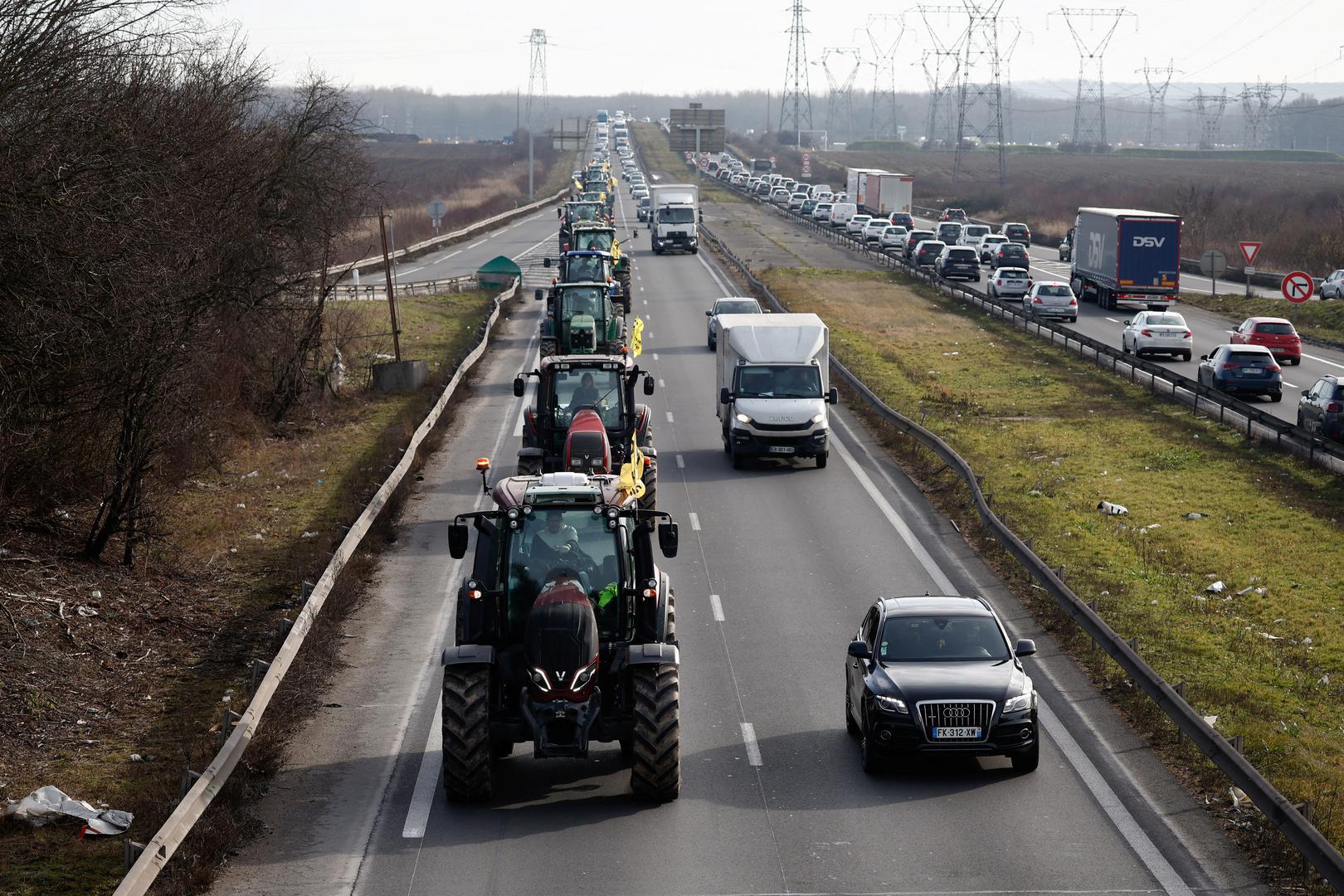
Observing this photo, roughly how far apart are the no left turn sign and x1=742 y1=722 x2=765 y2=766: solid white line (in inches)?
1416

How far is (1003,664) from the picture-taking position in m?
14.7

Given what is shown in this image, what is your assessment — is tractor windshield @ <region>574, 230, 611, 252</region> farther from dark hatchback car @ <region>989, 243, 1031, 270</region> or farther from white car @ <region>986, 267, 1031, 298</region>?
dark hatchback car @ <region>989, 243, 1031, 270</region>

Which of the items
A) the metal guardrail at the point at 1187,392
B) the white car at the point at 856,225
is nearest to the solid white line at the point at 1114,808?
the metal guardrail at the point at 1187,392

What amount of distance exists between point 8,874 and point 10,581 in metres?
7.85

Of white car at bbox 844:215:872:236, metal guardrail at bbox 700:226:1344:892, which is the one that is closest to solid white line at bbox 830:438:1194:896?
metal guardrail at bbox 700:226:1344:892

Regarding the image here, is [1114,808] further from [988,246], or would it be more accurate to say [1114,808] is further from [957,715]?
[988,246]

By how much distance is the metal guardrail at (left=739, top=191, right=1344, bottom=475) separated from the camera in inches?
1158

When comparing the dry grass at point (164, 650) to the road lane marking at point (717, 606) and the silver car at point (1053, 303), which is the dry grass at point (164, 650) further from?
the silver car at point (1053, 303)

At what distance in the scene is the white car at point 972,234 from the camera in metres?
84.6

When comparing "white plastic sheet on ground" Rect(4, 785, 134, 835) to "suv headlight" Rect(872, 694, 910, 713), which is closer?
"white plastic sheet on ground" Rect(4, 785, 134, 835)

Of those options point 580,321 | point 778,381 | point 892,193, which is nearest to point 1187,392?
point 778,381

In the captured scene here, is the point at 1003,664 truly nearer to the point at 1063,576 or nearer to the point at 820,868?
the point at 820,868

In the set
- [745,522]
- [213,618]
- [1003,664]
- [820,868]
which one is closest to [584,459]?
[745,522]

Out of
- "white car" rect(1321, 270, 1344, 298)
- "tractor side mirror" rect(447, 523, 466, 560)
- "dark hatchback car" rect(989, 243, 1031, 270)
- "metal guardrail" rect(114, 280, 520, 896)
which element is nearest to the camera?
"metal guardrail" rect(114, 280, 520, 896)
